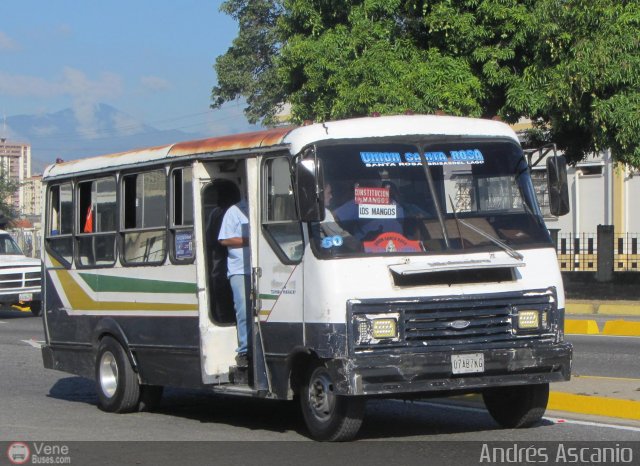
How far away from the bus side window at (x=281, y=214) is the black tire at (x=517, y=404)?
2.04 meters

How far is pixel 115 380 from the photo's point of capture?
1216cm

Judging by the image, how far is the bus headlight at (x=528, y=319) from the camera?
9266 mm

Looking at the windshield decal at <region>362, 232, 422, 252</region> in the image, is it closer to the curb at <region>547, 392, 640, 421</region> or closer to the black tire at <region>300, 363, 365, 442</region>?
the black tire at <region>300, 363, 365, 442</region>

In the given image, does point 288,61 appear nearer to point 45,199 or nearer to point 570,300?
point 570,300

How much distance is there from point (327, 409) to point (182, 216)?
2.85m

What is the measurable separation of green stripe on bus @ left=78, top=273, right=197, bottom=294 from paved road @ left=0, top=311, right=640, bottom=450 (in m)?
1.29

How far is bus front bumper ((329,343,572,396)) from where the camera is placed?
28.8 feet

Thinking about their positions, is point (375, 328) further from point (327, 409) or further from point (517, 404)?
point (517, 404)

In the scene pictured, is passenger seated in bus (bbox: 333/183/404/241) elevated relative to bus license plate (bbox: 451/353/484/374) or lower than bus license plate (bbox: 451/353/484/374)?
elevated

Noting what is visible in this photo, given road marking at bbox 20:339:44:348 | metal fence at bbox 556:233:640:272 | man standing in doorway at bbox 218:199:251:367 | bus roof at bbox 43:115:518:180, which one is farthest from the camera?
metal fence at bbox 556:233:640:272

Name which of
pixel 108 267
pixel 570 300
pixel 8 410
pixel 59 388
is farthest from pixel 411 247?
pixel 570 300

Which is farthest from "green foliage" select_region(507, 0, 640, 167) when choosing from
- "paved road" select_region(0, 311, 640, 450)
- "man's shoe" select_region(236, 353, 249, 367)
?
"man's shoe" select_region(236, 353, 249, 367)

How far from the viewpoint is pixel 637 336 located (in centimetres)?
1847

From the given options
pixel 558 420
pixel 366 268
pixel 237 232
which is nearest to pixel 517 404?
pixel 558 420
